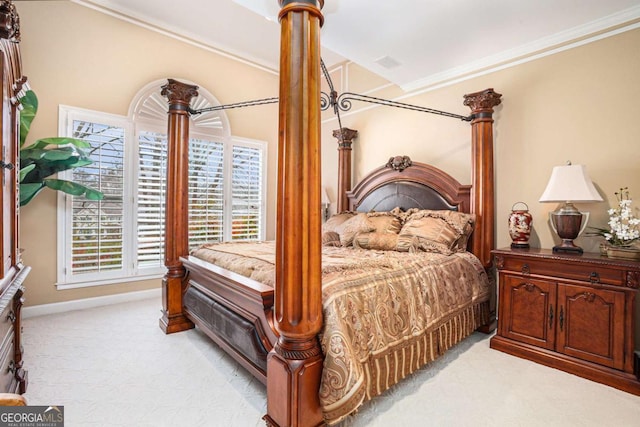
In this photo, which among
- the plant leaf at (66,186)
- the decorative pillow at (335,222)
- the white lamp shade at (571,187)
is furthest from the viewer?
the decorative pillow at (335,222)

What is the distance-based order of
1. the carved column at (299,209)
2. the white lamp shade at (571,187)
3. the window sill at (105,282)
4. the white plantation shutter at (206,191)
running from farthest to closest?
1. the white plantation shutter at (206,191)
2. the window sill at (105,282)
3. the white lamp shade at (571,187)
4. the carved column at (299,209)

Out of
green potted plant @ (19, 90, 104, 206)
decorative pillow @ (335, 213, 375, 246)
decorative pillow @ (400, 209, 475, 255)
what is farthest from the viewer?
decorative pillow @ (335, 213, 375, 246)

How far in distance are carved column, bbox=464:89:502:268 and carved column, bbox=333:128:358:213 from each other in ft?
6.13

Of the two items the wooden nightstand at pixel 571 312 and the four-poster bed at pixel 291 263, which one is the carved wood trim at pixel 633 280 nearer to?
the wooden nightstand at pixel 571 312

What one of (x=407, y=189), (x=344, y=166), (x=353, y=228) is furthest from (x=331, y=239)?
(x=344, y=166)

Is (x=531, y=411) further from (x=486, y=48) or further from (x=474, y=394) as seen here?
(x=486, y=48)

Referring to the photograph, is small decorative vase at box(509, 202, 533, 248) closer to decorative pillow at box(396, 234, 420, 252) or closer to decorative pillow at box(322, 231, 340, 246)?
decorative pillow at box(396, 234, 420, 252)

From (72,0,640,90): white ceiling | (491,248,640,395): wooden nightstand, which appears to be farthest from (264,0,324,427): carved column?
(491,248,640,395): wooden nightstand

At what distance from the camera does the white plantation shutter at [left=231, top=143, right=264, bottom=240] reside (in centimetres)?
480

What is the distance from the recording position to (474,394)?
198cm

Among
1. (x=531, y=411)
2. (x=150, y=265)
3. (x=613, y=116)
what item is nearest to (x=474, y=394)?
(x=531, y=411)

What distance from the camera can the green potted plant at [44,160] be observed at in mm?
2945

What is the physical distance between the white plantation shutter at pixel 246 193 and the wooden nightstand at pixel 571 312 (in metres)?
3.57

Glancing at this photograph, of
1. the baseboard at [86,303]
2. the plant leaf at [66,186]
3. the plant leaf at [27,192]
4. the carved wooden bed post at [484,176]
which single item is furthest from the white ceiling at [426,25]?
the baseboard at [86,303]
